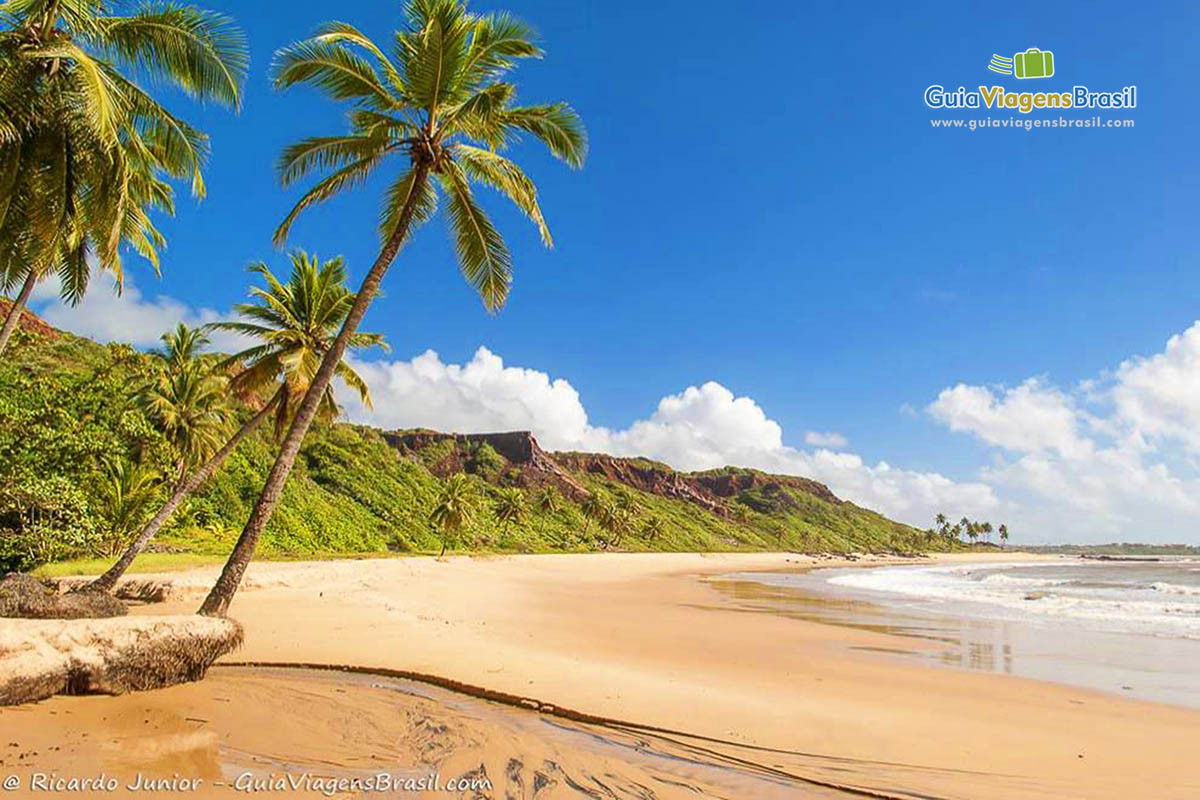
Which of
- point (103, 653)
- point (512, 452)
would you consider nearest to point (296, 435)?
point (103, 653)

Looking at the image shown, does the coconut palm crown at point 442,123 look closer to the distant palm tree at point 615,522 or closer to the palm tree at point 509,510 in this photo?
the palm tree at point 509,510

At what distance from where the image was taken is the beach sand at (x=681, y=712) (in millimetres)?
5141

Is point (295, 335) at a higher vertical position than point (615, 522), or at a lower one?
higher

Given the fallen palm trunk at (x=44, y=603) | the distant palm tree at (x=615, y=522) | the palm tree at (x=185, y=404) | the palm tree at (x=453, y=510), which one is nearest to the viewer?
the fallen palm trunk at (x=44, y=603)

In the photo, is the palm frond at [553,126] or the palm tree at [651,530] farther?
the palm tree at [651,530]

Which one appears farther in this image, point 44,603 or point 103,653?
point 44,603

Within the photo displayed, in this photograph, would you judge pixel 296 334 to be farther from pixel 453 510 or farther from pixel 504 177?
pixel 453 510

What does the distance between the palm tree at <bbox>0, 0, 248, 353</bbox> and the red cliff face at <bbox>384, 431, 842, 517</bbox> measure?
252ft

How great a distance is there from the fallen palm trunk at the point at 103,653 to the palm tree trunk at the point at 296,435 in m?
1.10

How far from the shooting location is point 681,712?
6750 millimetres

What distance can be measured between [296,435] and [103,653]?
12.7 ft

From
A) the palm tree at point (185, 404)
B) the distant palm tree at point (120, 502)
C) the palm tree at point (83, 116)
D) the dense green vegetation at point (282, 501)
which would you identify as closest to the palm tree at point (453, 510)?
the dense green vegetation at point (282, 501)

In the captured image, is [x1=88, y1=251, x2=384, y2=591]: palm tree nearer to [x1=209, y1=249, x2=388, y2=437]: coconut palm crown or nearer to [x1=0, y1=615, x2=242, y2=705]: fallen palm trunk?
[x1=209, y1=249, x2=388, y2=437]: coconut palm crown

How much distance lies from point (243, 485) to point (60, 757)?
128 ft
